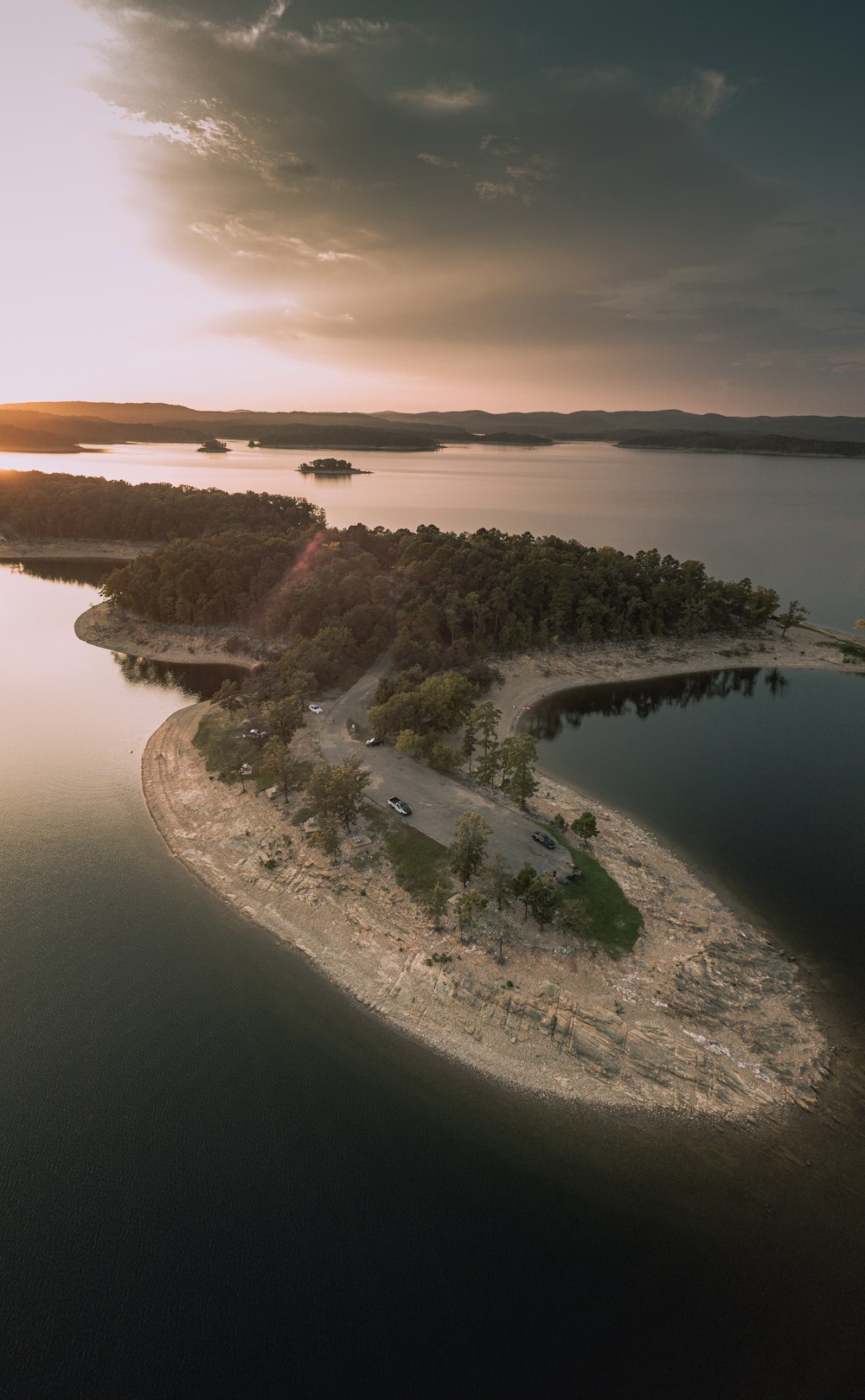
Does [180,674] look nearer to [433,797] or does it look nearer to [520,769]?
[433,797]

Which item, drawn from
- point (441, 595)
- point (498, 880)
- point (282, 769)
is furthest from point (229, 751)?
point (441, 595)

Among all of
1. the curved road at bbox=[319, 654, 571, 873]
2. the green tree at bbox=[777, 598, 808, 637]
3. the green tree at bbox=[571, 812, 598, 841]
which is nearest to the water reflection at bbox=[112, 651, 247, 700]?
the curved road at bbox=[319, 654, 571, 873]

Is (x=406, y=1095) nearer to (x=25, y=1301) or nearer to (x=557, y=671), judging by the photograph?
(x=25, y=1301)

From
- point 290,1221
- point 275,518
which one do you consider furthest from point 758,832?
point 275,518

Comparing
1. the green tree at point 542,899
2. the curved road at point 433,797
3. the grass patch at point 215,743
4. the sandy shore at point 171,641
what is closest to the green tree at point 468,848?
the curved road at point 433,797

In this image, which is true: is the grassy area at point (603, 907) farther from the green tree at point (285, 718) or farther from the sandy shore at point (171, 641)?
the sandy shore at point (171, 641)

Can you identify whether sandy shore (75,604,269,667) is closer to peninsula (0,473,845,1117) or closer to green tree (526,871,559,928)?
peninsula (0,473,845,1117)
